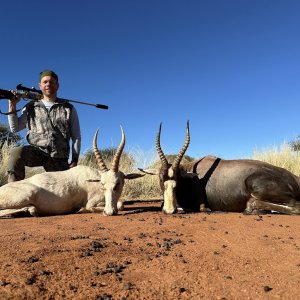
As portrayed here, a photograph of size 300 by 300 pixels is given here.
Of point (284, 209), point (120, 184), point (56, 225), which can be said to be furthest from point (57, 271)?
point (284, 209)

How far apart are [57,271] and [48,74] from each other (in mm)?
5605

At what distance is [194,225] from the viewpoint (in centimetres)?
475

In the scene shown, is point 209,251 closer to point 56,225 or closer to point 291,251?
point 291,251

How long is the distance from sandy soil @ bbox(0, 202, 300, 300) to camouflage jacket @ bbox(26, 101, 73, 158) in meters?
2.88

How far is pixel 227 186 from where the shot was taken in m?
6.59

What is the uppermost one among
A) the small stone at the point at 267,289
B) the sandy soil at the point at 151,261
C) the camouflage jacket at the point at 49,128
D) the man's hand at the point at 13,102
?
the man's hand at the point at 13,102

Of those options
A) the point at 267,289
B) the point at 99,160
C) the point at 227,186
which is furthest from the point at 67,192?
the point at 267,289

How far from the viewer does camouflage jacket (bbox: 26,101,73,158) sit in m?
7.48

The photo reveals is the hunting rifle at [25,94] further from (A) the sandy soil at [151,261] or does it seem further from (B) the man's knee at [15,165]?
(A) the sandy soil at [151,261]

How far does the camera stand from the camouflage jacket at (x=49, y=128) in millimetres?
7477

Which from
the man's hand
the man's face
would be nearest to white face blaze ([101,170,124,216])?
the man's face

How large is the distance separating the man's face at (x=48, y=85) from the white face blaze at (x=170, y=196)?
3018 mm

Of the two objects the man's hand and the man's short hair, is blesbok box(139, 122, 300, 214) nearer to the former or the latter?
the man's short hair

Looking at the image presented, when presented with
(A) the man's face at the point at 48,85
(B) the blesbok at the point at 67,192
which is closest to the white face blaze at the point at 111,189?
(B) the blesbok at the point at 67,192
